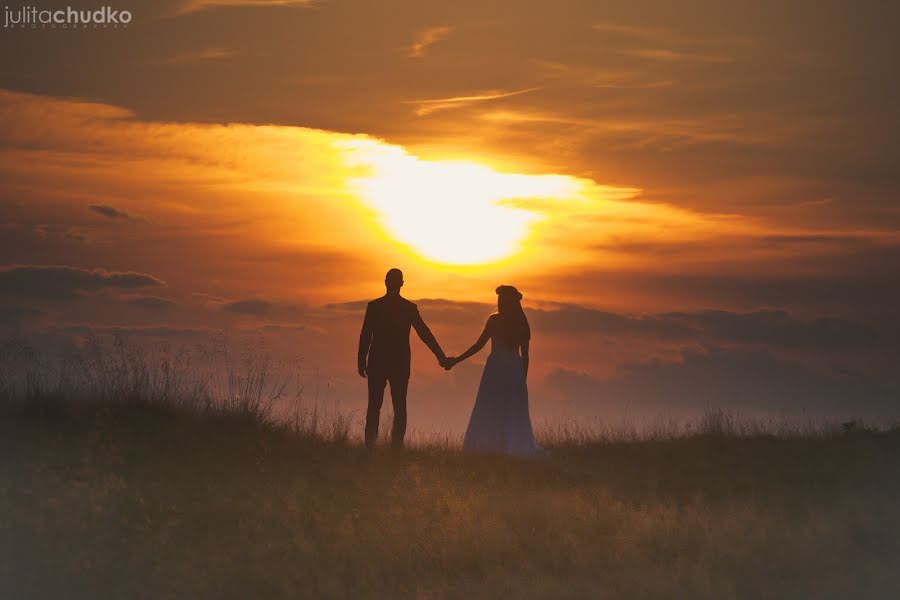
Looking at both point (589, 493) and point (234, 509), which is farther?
point (589, 493)

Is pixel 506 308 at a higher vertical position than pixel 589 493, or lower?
higher

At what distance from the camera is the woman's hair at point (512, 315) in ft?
59.0

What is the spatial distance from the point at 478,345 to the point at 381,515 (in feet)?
22.0

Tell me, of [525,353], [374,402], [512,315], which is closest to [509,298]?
[512,315]

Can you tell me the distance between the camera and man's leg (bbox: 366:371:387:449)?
18.1m

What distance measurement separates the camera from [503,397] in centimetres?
1844

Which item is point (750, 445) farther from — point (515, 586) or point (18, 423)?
point (18, 423)

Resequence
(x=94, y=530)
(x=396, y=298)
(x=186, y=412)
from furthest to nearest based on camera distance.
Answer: (x=396, y=298) → (x=186, y=412) → (x=94, y=530)

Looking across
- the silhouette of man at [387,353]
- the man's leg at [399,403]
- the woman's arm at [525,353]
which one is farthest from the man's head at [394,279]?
the woman's arm at [525,353]

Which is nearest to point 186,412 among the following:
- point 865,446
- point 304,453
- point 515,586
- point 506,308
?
point 304,453

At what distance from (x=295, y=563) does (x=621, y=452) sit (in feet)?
33.2

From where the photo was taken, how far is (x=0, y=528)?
35.8 feet

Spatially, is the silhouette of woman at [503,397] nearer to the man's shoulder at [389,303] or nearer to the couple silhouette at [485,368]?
the couple silhouette at [485,368]

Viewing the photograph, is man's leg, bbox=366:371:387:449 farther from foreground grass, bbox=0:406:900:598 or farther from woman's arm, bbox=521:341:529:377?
woman's arm, bbox=521:341:529:377
